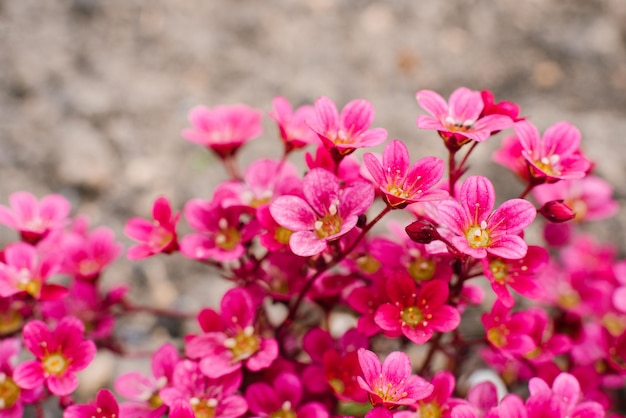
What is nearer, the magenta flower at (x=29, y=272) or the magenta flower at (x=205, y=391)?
the magenta flower at (x=205, y=391)

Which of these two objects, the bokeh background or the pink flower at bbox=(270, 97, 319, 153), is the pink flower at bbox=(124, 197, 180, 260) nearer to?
the pink flower at bbox=(270, 97, 319, 153)

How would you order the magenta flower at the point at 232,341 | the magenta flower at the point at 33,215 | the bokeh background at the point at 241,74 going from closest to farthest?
the magenta flower at the point at 232,341 < the magenta flower at the point at 33,215 < the bokeh background at the point at 241,74

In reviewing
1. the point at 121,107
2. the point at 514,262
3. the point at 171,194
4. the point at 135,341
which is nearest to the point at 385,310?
the point at 514,262

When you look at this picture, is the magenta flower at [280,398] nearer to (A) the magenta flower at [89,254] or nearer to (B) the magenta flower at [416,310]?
→ (B) the magenta flower at [416,310]

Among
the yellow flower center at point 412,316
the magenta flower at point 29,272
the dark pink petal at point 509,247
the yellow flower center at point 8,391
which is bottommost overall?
the yellow flower center at point 8,391

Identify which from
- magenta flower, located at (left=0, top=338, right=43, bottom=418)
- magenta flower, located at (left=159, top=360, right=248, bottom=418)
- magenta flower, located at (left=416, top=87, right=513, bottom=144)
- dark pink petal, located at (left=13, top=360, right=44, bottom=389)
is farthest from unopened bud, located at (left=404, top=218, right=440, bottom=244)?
magenta flower, located at (left=0, top=338, right=43, bottom=418)

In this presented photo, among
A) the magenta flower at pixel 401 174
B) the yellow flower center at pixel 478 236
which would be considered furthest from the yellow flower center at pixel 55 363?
the yellow flower center at pixel 478 236

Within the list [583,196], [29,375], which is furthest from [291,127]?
[583,196]
